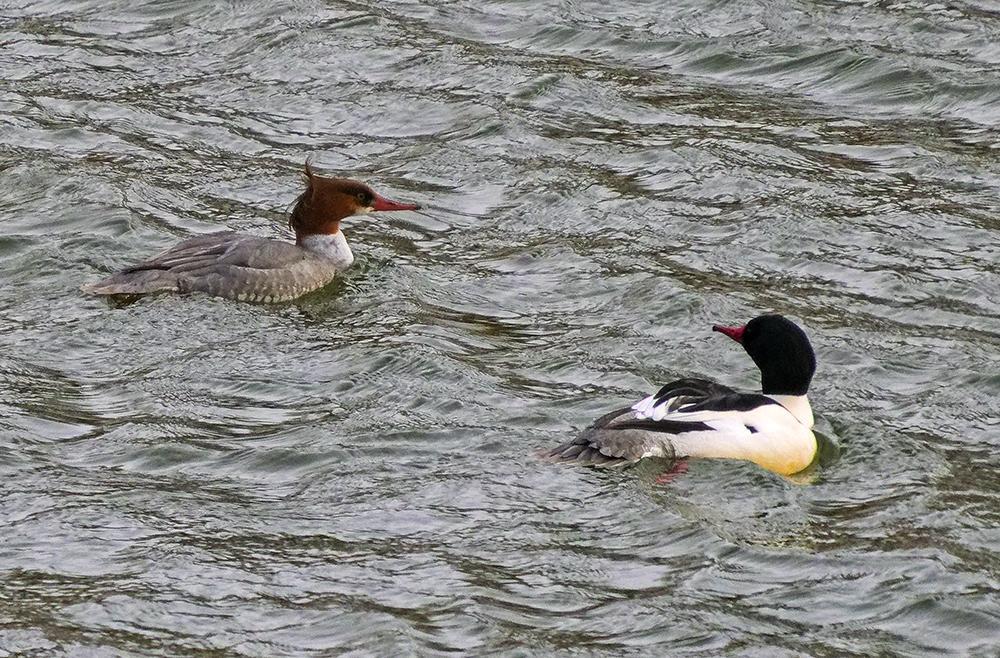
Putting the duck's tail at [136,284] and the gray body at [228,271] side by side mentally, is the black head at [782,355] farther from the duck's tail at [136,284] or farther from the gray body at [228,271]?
the duck's tail at [136,284]

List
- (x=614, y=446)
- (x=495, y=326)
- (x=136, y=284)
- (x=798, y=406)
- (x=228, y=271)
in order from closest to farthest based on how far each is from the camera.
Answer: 1. (x=614, y=446)
2. (x=798, y=406)
3. (x=495, y=326)
4. (x=136, y=284)
5. (x=228, y=271)

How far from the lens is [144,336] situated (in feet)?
38.3

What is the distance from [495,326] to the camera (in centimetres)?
1196

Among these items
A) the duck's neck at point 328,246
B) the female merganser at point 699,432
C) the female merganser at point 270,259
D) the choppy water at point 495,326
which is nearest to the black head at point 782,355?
the female merganser at point 699,432

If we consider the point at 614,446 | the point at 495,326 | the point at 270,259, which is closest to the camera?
the point at 614,446

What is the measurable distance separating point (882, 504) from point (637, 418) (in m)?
1.34

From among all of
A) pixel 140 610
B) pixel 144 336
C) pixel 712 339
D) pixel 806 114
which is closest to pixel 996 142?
pixel 806 114

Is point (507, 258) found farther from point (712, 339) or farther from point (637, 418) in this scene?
point (637, 418)

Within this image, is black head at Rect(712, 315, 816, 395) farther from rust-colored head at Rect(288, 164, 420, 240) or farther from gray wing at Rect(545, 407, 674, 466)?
rust-colored head at Rect(288, 164, 420, 240)

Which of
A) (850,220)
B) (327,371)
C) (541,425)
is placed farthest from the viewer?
(850,220)

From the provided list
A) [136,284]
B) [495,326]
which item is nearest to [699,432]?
[495,326]

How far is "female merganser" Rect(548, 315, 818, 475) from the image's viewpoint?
9.73m

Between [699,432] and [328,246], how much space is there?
14.1 ft

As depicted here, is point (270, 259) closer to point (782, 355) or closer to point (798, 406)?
point (782, 355)
